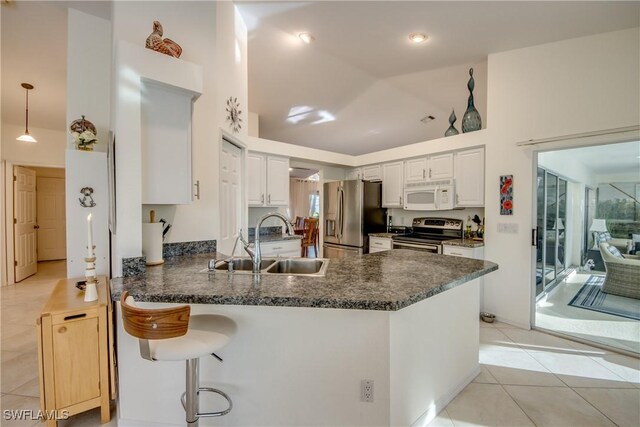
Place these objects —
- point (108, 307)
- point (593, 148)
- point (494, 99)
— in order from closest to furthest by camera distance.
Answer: point (108, 307) → point (593, 148) → point (494, 99)

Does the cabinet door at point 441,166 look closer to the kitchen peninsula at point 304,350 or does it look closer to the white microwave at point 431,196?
the white microwave at point 431,196

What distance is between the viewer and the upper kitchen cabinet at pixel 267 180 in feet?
13.0

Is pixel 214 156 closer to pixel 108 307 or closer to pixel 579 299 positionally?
pixel 108 307

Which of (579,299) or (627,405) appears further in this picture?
(579,299)

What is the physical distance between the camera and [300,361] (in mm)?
1459

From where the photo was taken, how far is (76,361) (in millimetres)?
1602

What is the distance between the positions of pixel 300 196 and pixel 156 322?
9.85 m

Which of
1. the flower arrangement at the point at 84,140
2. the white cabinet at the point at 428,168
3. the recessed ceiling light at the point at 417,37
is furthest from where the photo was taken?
the white cabinet at the point at 428,168

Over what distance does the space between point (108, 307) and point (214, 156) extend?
1364 mm

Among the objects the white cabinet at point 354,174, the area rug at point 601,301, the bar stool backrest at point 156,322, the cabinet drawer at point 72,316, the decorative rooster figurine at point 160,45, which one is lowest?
the area rug at point 601,301

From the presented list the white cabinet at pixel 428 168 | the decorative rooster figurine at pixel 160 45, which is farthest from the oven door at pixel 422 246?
the decorative rooster figurine at pixel 160 45

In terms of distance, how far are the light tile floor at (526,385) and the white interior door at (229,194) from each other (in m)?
1.53

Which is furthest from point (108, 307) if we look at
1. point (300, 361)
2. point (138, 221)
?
point (300, 361)

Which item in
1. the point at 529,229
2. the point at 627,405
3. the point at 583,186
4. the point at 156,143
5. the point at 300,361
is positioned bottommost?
the point at 627,405
